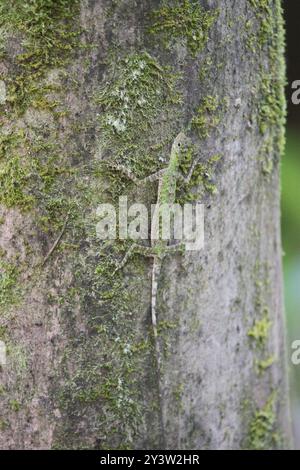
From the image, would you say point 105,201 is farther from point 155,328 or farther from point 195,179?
point 155,328

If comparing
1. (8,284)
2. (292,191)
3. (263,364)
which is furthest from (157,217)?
(292,191)

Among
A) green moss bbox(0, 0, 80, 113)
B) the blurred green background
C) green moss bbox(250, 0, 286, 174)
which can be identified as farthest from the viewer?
the blurred green background

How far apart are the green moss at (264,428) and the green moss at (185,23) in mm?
1565

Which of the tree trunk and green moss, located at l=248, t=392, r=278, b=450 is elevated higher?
the tree trunk

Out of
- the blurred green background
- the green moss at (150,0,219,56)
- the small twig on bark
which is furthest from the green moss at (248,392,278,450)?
the green moss at (150,0,219,56)

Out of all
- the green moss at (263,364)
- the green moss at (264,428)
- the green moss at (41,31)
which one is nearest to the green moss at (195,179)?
the green moss at (41,31)

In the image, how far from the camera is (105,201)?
74.2 inches

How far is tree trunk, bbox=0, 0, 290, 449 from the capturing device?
183 cm

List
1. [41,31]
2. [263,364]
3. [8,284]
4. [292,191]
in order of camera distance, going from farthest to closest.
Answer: [292,191] → [263,364] → [8,284] → [41,31]

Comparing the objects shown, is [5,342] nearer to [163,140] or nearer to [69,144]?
[69,144]

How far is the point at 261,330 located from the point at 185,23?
131cm

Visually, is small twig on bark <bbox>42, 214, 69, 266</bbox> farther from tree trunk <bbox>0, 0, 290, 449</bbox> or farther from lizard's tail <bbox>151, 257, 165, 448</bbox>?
lizard's tail <bbox>151, 257, 165, 448</bbox>

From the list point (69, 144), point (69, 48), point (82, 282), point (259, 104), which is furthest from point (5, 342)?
point (259, 104)

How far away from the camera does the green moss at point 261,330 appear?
2.35 meters
